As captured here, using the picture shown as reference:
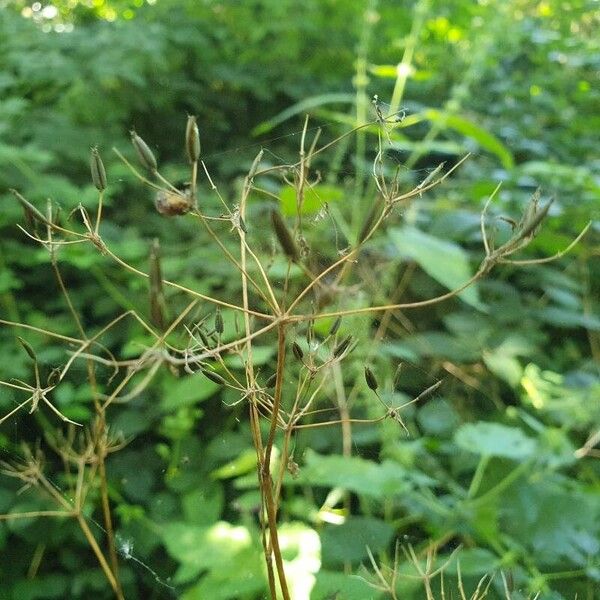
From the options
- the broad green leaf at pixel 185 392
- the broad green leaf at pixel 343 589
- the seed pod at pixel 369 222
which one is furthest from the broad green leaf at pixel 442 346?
the seed pod at pixel 369 222

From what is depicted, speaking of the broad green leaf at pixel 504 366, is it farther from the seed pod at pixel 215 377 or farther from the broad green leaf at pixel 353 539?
the seed pod at pixel 215 377

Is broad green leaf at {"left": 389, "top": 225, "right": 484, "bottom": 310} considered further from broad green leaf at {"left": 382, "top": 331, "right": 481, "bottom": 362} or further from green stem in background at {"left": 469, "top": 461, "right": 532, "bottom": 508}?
green stem in background at {"left": 469, "top": 461, "right": 532, "bottom": 508}

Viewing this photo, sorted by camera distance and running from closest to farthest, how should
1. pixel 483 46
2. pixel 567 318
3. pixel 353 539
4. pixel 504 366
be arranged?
pixel 353 539 → pixel 504 366 → pixel 567 318 → pixel 483 46

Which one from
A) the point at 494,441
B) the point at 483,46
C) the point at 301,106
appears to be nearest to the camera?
the point at 494,441

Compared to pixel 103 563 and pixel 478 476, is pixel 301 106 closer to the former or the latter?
pixel 478 476

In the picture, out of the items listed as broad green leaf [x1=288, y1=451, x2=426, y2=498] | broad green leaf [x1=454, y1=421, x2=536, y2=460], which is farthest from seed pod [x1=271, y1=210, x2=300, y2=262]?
broad green leaf [x1=454, y1=421, x2=536, y2=460]

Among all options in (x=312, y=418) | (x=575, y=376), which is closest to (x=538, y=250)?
(x=575, y=376)

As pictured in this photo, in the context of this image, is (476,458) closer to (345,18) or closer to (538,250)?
(538,250)

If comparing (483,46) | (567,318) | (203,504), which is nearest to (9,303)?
(203,504)
